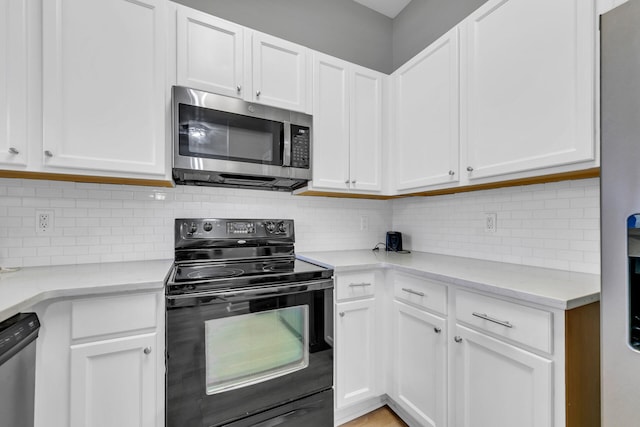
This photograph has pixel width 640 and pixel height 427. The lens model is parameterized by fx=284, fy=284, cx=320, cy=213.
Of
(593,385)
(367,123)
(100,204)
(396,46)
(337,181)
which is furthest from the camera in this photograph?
(396,46)

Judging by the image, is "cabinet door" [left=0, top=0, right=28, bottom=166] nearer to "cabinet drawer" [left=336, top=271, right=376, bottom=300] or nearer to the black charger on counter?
"cabinet drawer" [left=336, top=271, right=376, bottom=300]

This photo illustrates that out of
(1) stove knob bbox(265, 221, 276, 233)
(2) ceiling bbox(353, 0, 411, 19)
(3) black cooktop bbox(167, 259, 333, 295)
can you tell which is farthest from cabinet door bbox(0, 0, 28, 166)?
(2) ceiling bbox(353, 0, 411, 19)

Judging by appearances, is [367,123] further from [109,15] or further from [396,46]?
[109,15]

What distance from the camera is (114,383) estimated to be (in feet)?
3.68

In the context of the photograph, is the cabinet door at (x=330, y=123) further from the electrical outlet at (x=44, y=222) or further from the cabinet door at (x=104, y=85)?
the electrical outlet at (x=44, y=222)

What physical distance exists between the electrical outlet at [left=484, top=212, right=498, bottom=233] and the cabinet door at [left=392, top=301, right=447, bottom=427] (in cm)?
73

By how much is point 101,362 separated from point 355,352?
1222mm

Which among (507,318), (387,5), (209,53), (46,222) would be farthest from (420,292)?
(387,5)

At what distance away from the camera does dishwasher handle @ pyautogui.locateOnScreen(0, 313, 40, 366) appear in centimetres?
82

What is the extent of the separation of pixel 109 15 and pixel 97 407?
67.6 inches

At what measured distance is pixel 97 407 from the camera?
110 cm

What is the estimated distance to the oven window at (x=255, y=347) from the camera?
1.25 m

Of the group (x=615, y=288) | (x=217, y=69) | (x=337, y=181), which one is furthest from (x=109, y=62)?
(x=615, y=288)

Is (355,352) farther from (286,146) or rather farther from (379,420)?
(286,146)
